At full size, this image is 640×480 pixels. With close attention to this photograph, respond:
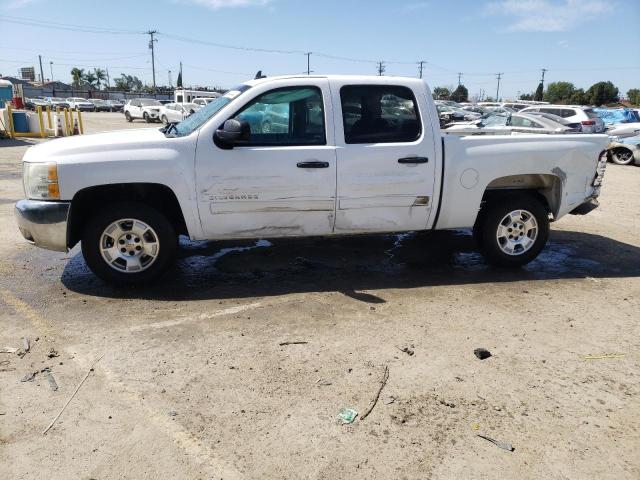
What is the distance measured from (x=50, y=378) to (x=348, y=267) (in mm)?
3205

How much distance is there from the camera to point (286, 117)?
505cm

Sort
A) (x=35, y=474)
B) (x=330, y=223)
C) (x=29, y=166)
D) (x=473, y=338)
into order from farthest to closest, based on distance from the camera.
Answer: (x=330, y=223) < (x=29, y=166) < (x=473, y=338) < (x=35, y=474)

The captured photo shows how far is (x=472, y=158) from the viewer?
526 cm

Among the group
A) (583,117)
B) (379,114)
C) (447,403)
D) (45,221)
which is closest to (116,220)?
(45,221)

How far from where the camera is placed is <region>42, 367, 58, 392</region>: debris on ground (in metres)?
3.32

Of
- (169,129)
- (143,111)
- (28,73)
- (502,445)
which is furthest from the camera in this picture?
(28,73)

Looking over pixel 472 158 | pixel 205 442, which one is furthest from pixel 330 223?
pixel 205 442

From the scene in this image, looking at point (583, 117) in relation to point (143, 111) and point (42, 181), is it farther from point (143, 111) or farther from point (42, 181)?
point (143, 111)

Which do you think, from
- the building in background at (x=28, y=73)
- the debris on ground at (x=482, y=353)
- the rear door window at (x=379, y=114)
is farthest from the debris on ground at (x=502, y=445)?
the building in background at (x=28, y=73)

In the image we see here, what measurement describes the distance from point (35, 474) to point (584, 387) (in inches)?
130

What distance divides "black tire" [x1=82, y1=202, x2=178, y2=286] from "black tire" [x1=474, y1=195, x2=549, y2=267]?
3347mm

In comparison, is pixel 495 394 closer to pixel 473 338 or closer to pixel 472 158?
pixel 473 338

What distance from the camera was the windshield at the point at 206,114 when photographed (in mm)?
4906

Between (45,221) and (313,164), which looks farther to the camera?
(313,164)
